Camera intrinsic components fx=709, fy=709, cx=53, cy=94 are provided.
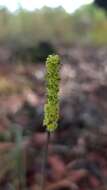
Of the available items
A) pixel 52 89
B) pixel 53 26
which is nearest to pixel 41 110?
pixel 52 89

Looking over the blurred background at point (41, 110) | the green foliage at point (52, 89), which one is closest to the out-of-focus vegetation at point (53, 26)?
the blurred background at point (41, 110)

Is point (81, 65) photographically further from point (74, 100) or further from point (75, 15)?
point (75, 15)

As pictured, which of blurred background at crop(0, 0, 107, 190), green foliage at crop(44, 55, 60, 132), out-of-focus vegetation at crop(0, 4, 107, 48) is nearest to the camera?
green foliage at crop(44, 55, 60, 132)

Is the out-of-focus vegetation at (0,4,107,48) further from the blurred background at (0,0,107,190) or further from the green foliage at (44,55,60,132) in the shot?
the green foliage at (44,55,60,132)

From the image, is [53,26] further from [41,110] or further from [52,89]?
[52,89]

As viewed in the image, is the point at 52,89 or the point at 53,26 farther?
the point at 53,26

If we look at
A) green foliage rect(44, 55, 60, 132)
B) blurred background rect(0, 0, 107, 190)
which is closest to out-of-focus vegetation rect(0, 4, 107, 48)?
blurred background rect(0, 0, 107, 190)
